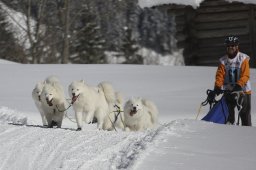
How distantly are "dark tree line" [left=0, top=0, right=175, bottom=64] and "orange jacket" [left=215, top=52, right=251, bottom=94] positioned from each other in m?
17.4

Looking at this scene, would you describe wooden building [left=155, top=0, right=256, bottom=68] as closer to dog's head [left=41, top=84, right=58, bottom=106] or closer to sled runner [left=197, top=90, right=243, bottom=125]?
dog's head [left=41, top=84, right=58, bottom=106]

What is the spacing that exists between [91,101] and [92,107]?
0.11 metres

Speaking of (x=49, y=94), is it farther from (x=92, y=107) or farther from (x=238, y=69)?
(x=238, y=69)

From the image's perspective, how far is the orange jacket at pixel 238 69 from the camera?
816cm

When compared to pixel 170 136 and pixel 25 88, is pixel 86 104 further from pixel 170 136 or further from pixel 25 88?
pixel 25 88

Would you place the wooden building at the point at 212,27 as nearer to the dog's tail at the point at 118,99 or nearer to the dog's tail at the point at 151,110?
the dog's tail at the point at 118,99

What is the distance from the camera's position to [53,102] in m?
9.45

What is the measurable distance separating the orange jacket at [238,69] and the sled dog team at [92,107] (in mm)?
1523

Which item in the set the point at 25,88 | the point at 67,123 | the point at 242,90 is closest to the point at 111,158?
the point at 242,90

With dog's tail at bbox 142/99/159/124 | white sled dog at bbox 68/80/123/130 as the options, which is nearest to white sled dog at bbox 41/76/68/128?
white sled dog at bbox 68/80/123/130

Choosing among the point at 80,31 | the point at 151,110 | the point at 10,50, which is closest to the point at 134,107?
the point at 151,110

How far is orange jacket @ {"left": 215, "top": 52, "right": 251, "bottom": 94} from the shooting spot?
321 inches

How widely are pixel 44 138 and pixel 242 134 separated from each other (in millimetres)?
2547

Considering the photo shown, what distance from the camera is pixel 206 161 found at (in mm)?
5680
